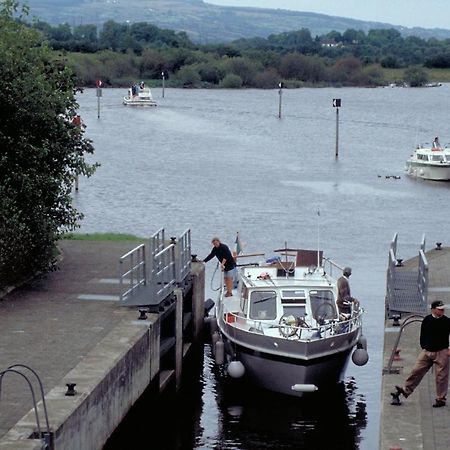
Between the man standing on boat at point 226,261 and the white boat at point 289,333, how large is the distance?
149cm

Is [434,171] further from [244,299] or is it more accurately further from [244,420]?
[244,420]

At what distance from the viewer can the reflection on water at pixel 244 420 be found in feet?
77.6

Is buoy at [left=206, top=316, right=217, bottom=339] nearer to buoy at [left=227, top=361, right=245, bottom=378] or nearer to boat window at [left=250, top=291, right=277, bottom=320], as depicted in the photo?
boat window at [left=250, top=291, right=277, bottom=320]

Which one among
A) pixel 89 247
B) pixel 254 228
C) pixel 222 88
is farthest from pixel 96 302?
pixel 222 88

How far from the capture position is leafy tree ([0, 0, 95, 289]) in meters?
27.0

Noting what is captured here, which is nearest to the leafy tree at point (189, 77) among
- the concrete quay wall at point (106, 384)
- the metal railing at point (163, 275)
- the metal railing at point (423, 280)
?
the metal railing at point (163, 275)

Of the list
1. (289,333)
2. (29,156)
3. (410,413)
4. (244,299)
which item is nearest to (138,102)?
(29,156)

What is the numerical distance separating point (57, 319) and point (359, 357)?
5.77 metres

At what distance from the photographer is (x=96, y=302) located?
26.3 metres

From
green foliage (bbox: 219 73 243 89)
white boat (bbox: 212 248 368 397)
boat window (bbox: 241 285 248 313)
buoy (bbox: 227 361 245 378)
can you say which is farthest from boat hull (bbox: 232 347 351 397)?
green foliage (bbox: 219 73 243 89)

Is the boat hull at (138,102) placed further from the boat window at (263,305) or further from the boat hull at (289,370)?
the boat hull at (289,370)

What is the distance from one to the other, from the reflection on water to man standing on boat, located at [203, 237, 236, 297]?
2630mm

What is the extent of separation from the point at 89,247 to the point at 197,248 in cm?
965

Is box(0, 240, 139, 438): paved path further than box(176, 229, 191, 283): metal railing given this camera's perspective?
No
